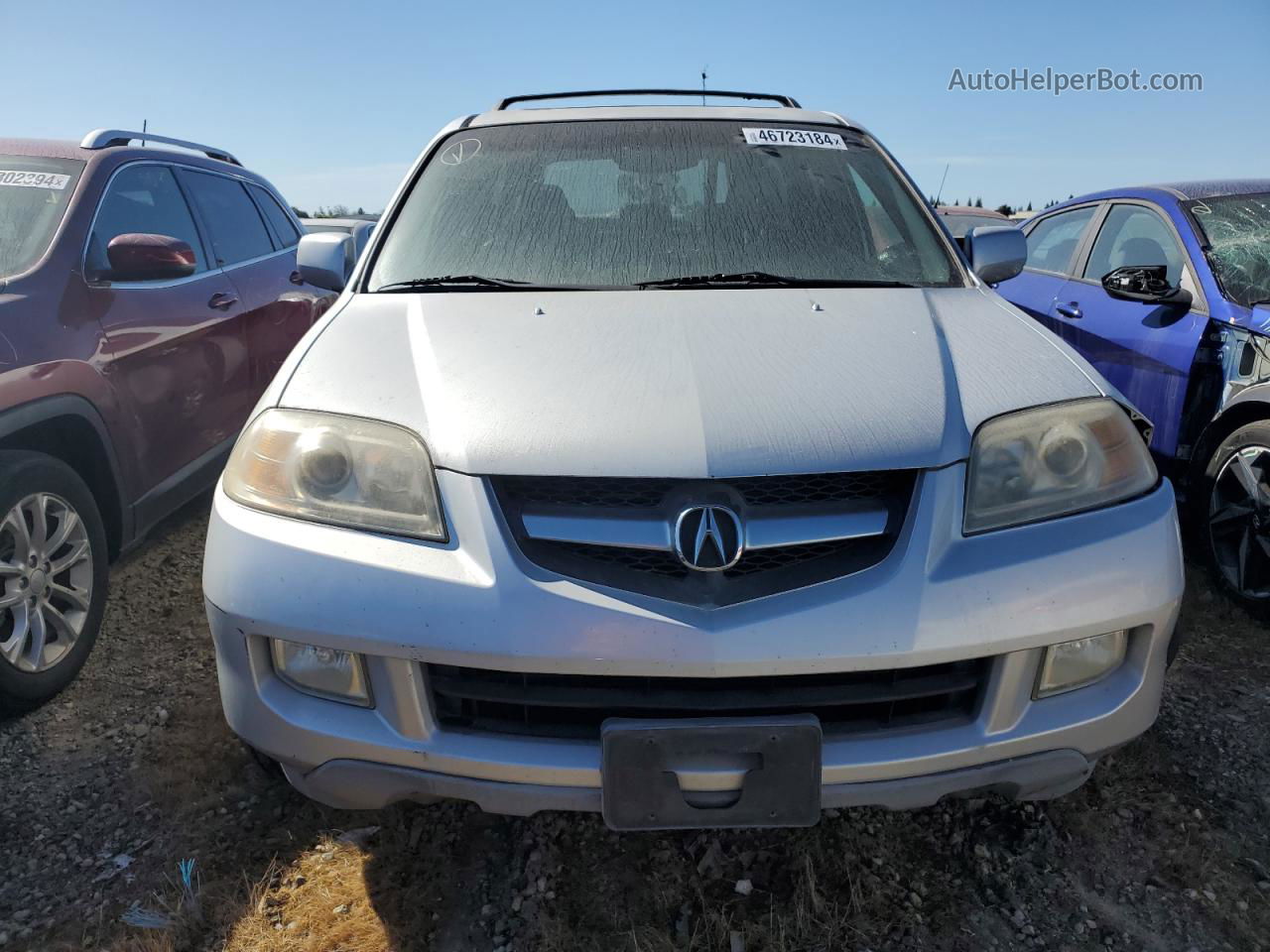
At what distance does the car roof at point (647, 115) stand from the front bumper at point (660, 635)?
171cm

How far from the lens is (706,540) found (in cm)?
156

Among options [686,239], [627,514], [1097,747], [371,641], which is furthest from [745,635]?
[686,239]

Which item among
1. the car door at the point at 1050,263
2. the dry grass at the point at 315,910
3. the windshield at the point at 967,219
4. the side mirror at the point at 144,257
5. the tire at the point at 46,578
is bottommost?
the dry grass at the point at 315,910

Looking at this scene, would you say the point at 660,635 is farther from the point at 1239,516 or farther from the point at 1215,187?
the point at 1215,187

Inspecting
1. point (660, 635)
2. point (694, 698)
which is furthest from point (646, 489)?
point (694, 698)

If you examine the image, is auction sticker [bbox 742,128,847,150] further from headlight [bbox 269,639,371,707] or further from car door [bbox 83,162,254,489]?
car door [bbox 83,162,254,489]

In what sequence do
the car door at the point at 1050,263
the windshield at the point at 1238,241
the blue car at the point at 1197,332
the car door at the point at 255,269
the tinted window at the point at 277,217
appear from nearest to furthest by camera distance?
1. the blue car at the point at 1197,332
2. the windshield at the point at 1238,241
3. the car door at the point at 255,269
4. the car door at the point at 1050,263
5. the tinted window at the point at 277,217

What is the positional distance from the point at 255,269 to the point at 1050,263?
4133 mm

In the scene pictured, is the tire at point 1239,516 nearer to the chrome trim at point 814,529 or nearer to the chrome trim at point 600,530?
the chrome trim at point 814,529

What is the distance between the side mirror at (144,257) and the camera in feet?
9.82

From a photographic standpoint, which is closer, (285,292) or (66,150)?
(66,150)

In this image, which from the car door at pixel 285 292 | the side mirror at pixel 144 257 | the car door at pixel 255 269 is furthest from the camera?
the car door at pixel 285 292

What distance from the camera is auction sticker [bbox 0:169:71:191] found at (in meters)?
3.12

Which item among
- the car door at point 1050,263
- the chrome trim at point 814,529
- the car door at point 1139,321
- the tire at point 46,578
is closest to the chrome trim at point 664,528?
the chrome trim at point 814,529
